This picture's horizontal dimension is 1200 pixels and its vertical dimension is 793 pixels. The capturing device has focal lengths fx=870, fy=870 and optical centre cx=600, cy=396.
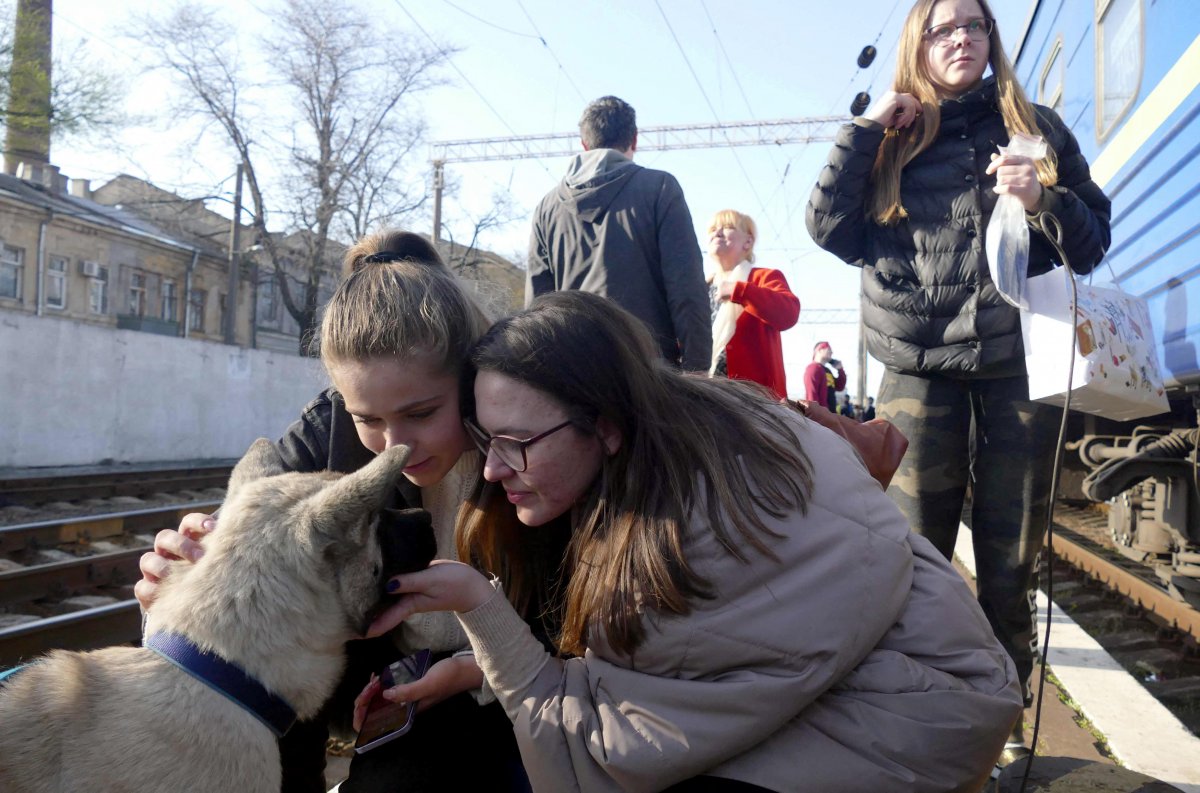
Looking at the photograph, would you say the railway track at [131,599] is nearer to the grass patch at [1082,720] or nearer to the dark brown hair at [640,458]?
the grass patch at [1082,720]

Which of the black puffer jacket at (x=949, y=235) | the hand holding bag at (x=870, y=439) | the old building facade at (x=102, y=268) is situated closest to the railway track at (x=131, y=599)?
Result: the black puffer jacket at (x=949, y=235)

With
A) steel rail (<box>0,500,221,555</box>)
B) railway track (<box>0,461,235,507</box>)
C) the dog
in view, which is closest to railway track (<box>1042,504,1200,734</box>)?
→ the dog

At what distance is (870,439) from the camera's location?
8.79 ft

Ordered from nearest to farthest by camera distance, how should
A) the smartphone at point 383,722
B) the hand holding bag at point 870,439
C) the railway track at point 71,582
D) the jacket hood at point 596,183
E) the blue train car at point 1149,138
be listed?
1. the smartphone at point 383,722
2. the hand holding bag at point 870,439
3. the blue train car at point 1149,138
4. the jacket hood at point 596,183
5. the railway track at point 71,582

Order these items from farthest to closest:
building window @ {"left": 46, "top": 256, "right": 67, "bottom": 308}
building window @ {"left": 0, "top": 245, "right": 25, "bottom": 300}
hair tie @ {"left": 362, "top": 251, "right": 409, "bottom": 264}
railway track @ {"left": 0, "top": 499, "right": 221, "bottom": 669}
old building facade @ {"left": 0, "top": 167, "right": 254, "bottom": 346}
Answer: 1. building window @ {"left": 46, "top": 256, "right": 67, "bottom": 308}
2. old building facade @ {"left": 0, "top": 167, "right": 254, "bottom": 346}
3. building window @ {"left": 0, "top": 245, "right": 25, "bottom": 300}
4. railway track @ {"left": 0, "top": 499, "right": 221, "bottom": 669}
5. hair tie @ {"left": 362, "top": 251, "right": 409, "bottom": 264}

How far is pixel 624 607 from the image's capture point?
194 centimetres

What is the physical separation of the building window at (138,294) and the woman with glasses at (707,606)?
131 feet

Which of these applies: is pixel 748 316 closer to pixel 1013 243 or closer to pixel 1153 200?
pixel 1013 243

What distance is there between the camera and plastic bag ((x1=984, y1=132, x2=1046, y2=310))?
2.99 m

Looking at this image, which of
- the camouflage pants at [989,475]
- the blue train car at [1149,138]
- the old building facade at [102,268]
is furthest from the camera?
the old building facade at [102,268]

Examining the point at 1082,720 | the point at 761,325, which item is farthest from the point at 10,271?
the point at 1082,720

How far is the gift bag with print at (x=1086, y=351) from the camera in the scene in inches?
113

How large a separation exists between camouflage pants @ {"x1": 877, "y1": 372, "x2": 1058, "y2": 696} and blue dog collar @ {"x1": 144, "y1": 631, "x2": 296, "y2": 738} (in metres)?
2.37

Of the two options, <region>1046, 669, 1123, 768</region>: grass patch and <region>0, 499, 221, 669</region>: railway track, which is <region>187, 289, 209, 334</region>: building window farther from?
<region>1046, 669, 1123, 768</region>: grass patch
